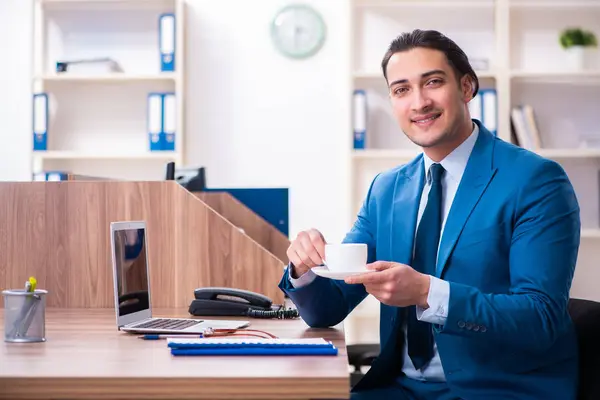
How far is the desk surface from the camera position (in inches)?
45.0

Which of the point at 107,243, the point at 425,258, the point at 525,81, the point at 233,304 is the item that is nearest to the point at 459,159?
the point at 425,258

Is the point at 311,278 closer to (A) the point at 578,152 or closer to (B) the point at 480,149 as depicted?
(B) the point at 480,149

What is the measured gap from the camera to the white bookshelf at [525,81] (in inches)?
175

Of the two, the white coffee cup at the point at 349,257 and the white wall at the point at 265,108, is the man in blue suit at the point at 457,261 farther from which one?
the white wall at the point at 265,108

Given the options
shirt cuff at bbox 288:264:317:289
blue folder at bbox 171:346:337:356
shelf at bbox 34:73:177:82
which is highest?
shelf at bbox 34:73:177:82

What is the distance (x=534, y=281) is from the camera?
1.61 metres

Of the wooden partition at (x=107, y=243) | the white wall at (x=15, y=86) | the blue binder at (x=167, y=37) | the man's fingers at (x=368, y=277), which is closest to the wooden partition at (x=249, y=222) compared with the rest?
the wooden partition at (x=107, y=243)

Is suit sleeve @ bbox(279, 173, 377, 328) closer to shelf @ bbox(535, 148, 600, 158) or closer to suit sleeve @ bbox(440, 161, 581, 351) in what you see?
suit sleeve @ bbox(440, 161, 581, 351)

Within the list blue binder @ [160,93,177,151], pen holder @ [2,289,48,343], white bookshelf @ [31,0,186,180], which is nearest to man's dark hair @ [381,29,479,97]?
pen holder @ [2,289,48,343]

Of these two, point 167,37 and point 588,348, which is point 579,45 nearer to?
point 167,37

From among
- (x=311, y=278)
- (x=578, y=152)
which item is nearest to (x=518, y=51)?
(x=578, y=152)

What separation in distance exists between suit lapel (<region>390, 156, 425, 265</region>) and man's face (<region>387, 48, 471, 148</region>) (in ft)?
0.32

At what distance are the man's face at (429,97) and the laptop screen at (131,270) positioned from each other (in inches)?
26.7

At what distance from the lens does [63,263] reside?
83.5 inches
